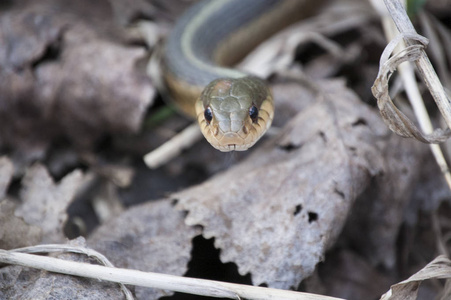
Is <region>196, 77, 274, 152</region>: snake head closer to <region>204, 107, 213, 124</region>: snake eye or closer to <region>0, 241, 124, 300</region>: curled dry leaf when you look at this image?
<region>204, 107, 213, 124</region>: snake eye

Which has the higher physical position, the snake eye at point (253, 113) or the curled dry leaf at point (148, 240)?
the snake eye at point (253, 113)

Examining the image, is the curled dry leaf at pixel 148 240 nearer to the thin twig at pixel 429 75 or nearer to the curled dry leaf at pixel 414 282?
the curled dry leaf at pixel 414 282

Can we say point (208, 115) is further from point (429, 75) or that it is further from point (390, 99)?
point (429, 75)

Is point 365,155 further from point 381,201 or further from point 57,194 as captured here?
point 57,194

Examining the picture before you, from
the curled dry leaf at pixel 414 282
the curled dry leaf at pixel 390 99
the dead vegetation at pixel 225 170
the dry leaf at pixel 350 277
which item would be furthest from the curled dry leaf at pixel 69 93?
the curled dry leaf at pixel 414 282

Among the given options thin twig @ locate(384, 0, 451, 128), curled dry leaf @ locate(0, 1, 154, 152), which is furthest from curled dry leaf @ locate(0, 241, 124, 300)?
thin twig @ locate(384, 0, 451, 128)
